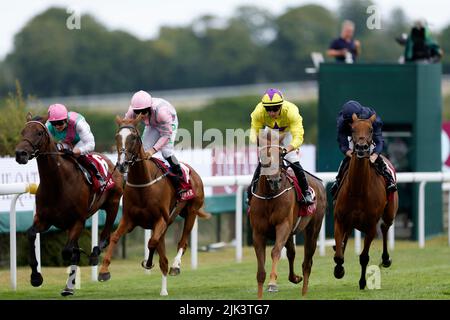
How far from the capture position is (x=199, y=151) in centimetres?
1574

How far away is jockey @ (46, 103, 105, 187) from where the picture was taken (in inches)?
439

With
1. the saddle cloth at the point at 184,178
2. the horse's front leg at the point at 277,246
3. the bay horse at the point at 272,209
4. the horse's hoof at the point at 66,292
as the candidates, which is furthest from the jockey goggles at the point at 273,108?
the horse's hoof at the point at 66,292

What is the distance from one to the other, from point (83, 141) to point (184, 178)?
1000 millimetres

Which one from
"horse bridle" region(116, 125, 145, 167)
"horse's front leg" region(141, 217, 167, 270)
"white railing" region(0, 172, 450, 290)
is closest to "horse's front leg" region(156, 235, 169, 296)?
"horse's front leg" region(141, 217, 167, 270)

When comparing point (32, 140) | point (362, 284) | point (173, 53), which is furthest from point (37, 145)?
point (173, 53)

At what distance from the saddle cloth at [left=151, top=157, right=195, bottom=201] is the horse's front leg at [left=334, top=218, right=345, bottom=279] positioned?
1394mm

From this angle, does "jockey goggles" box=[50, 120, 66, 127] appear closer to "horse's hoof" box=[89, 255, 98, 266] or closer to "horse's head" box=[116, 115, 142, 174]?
"horse's head" box=[116, 115, 142, 174]

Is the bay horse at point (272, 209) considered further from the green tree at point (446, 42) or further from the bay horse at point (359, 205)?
the green tree at point (446, 42)

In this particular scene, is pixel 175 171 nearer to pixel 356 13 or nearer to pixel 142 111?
pixel 142 111

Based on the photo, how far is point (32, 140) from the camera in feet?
34.9

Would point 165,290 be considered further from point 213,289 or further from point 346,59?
point 346,59

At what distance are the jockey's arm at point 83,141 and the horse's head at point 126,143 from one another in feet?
2.19

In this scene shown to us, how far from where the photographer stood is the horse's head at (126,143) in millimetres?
10430

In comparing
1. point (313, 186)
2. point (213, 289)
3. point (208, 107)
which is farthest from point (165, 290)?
point (208, 107)
